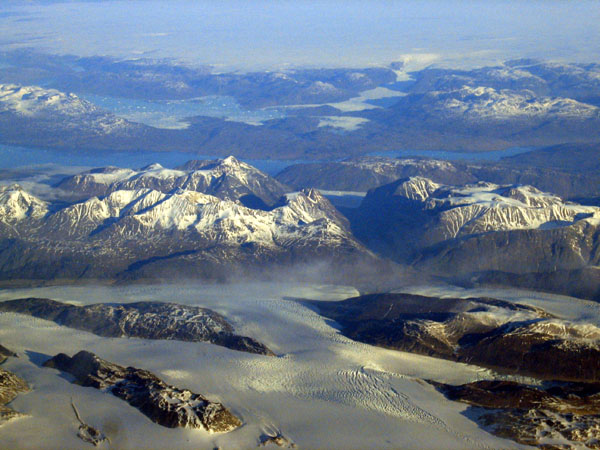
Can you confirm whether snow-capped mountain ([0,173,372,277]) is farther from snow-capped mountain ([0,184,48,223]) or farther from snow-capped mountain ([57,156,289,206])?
snow-capped mountain ([57,156,289,206])

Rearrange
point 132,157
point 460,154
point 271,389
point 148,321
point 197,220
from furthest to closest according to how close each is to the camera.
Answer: point 460,154, point 132,157, point 197,220, point 148,321, point 271,389

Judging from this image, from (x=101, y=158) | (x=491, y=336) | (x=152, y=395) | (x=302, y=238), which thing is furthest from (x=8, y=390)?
(x=101, y=158)

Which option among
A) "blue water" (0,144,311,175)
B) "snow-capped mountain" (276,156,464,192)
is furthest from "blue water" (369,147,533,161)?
"blue water" (0,144,311,175)

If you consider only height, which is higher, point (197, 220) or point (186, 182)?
point (186, 182)

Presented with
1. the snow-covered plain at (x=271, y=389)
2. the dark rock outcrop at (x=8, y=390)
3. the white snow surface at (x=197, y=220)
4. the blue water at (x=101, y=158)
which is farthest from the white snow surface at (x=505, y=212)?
the blue water at (x=101, y=158)

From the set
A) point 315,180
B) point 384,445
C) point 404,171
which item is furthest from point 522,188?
point 384,445

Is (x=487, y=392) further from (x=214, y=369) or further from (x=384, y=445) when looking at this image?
(x=214, y=369)

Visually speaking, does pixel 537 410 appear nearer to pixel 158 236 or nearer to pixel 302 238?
pixel 302 238
